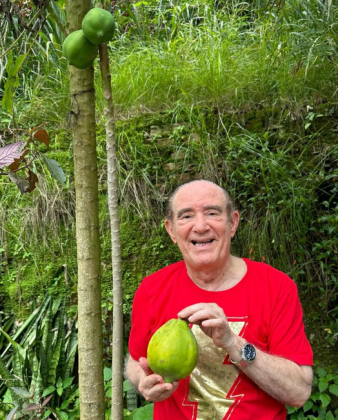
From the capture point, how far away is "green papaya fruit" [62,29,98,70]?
1.19 meters

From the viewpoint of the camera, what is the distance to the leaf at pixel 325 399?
259 centimetres

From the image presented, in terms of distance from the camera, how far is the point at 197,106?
343 centimetres

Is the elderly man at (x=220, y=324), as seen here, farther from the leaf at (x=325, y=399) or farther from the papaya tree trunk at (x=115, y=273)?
the leaf at (x=325, y=399)

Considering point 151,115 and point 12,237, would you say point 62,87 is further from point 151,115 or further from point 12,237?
point 12,237

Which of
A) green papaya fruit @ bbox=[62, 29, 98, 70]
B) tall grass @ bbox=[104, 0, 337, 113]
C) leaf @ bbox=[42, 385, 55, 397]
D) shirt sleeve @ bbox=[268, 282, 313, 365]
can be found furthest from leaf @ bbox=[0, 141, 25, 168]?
tall grass @ bbox=[104, 0, 337, 113]

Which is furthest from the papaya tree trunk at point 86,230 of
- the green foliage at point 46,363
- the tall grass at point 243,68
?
the tall grass at point 243,68

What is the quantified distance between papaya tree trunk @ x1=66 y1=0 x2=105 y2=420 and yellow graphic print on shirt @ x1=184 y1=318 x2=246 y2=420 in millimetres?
431

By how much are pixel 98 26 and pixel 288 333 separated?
1158 millimetres

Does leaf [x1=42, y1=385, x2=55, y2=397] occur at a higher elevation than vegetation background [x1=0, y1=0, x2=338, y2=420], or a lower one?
lower

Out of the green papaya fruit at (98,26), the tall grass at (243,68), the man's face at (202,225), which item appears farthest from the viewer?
the tall grass at (243,68)

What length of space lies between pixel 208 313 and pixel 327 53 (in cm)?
298

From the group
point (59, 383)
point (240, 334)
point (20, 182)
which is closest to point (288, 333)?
point (240, 334)

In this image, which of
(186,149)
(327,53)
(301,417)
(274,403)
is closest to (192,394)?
(274,403)

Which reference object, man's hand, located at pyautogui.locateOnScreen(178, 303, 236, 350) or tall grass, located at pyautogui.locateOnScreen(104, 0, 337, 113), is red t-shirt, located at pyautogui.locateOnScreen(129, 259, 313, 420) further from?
tall grass, located at pyautogui.locateOnScreen(104, 0, 337, 113)
